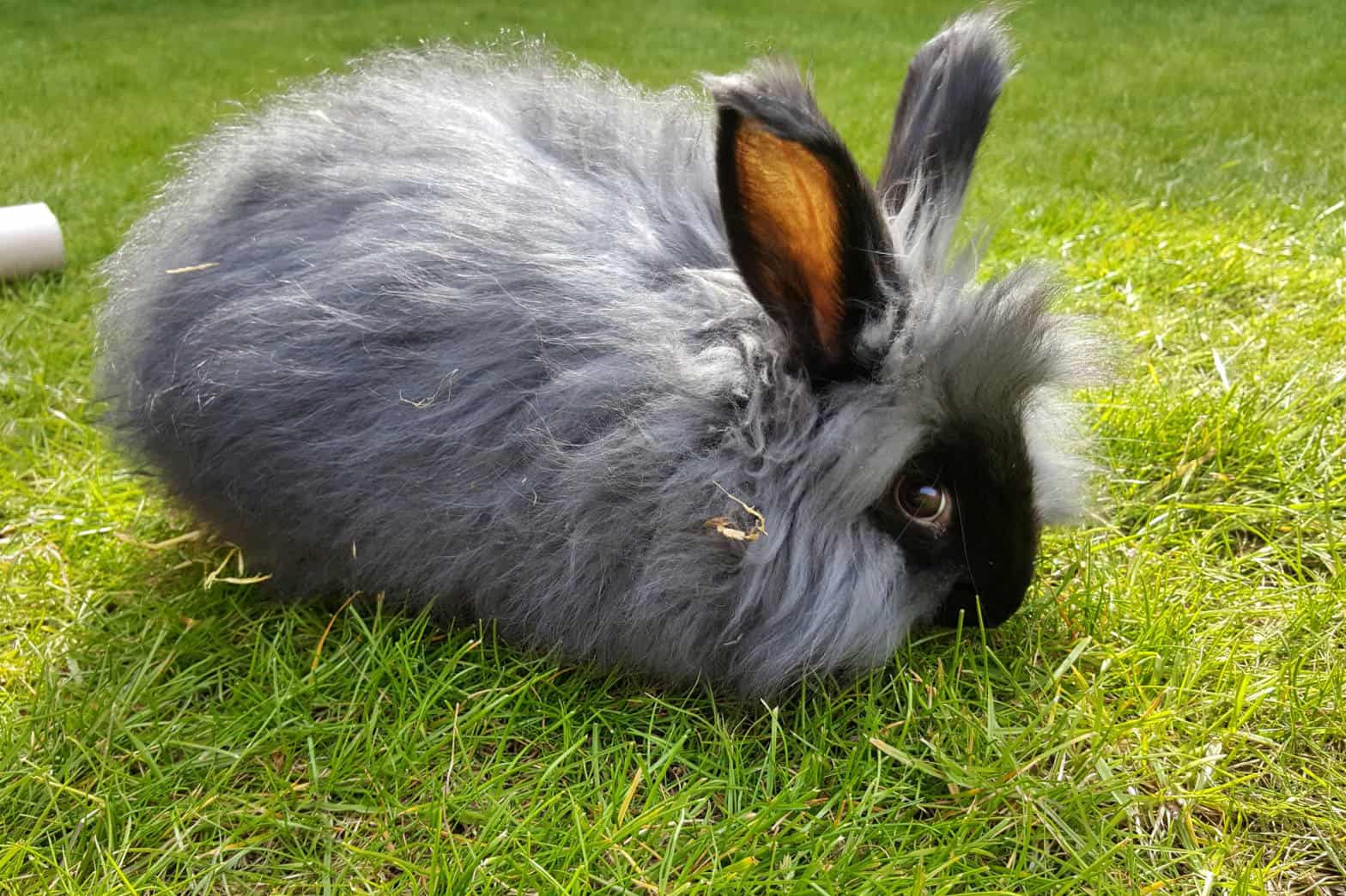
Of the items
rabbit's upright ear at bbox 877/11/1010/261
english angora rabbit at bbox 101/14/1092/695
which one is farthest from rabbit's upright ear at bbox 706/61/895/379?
rabbit's upright ear at bbox 877/11/1010/261

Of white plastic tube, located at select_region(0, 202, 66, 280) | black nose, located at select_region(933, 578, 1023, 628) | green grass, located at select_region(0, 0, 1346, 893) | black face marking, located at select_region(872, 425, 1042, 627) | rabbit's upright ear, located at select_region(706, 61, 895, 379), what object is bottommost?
white plastic tube, located at select_region(0, 202, 66, 280)

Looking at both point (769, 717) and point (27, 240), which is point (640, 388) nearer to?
point (769, 717)

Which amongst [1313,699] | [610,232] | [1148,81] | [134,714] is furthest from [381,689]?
[1148,81]

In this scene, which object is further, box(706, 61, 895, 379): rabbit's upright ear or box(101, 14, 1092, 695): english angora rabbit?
box(101, 14, 1092, 695): english angora rabbit

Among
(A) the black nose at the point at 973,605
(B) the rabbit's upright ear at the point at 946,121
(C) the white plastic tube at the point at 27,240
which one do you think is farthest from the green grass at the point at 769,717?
(C) the white plastic tube at the point at 27,240

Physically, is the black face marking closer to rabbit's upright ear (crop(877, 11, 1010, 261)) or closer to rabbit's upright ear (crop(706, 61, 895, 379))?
rabbit's upright ear (crop(706, 61, 895, 379))

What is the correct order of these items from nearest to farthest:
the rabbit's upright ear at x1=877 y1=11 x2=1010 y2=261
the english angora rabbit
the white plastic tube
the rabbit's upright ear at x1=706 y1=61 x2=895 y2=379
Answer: the rabbit's upright ear at x1=706 y1=61 x2=895 y2=379, the english angora rabbit, the rabbit's upright ear at x1=877 y1=11 x2=1010 y2=261, the white plastic tube

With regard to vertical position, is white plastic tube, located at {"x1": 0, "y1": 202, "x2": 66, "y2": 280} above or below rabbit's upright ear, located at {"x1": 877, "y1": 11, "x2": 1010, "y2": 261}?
below
